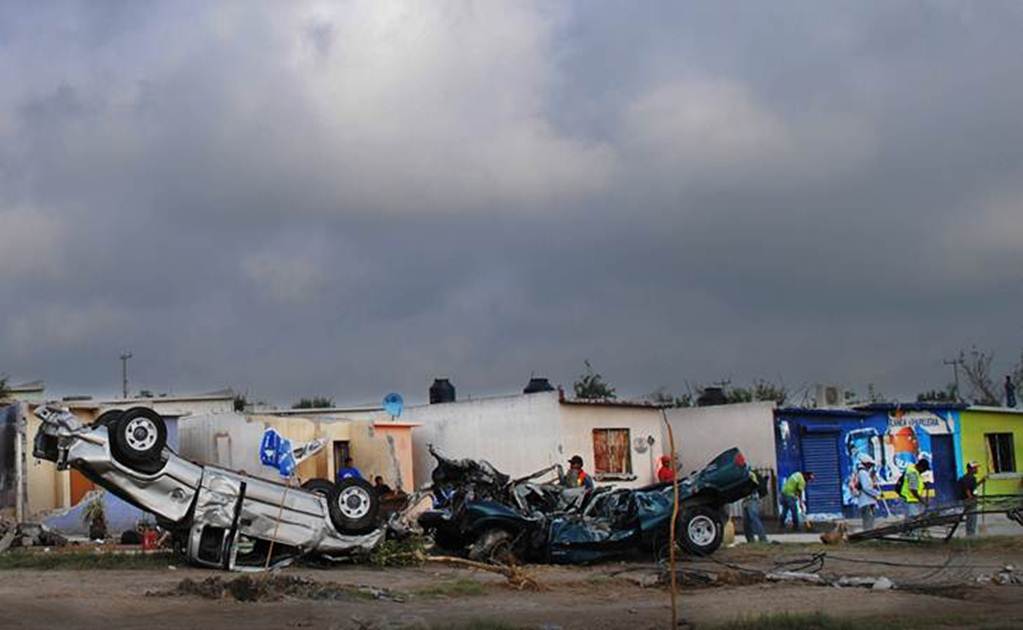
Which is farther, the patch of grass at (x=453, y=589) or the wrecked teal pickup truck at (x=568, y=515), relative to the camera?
the wrecked teal pickup truck at (x=568, y=515)

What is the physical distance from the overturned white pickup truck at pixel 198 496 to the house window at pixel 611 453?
1451 cm

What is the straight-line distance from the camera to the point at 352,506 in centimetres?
1898

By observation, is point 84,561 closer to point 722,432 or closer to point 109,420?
point 109,420

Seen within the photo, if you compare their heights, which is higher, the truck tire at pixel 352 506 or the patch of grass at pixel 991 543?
the truck tire at pixel 352 506

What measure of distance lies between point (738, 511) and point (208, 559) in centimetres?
1797

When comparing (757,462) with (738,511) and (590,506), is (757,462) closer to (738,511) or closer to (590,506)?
(738,511)

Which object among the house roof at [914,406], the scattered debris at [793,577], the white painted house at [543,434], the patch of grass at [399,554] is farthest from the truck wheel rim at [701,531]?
the house roof at [914,406]

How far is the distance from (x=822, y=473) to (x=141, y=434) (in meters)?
21.7

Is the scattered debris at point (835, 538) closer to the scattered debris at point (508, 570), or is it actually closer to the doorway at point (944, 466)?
the scattered debris at point (508, 570)

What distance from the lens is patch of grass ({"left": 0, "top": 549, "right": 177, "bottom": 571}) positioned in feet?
60.9

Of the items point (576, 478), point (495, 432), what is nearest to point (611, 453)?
point (495, 432)

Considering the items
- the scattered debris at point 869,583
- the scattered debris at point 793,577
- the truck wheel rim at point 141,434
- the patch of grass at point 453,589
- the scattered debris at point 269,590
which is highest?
the truck wheel rim at point 141,434

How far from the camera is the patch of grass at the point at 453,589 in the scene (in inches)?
651

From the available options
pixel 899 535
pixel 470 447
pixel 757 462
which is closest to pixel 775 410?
Answer: pixel 757 462
